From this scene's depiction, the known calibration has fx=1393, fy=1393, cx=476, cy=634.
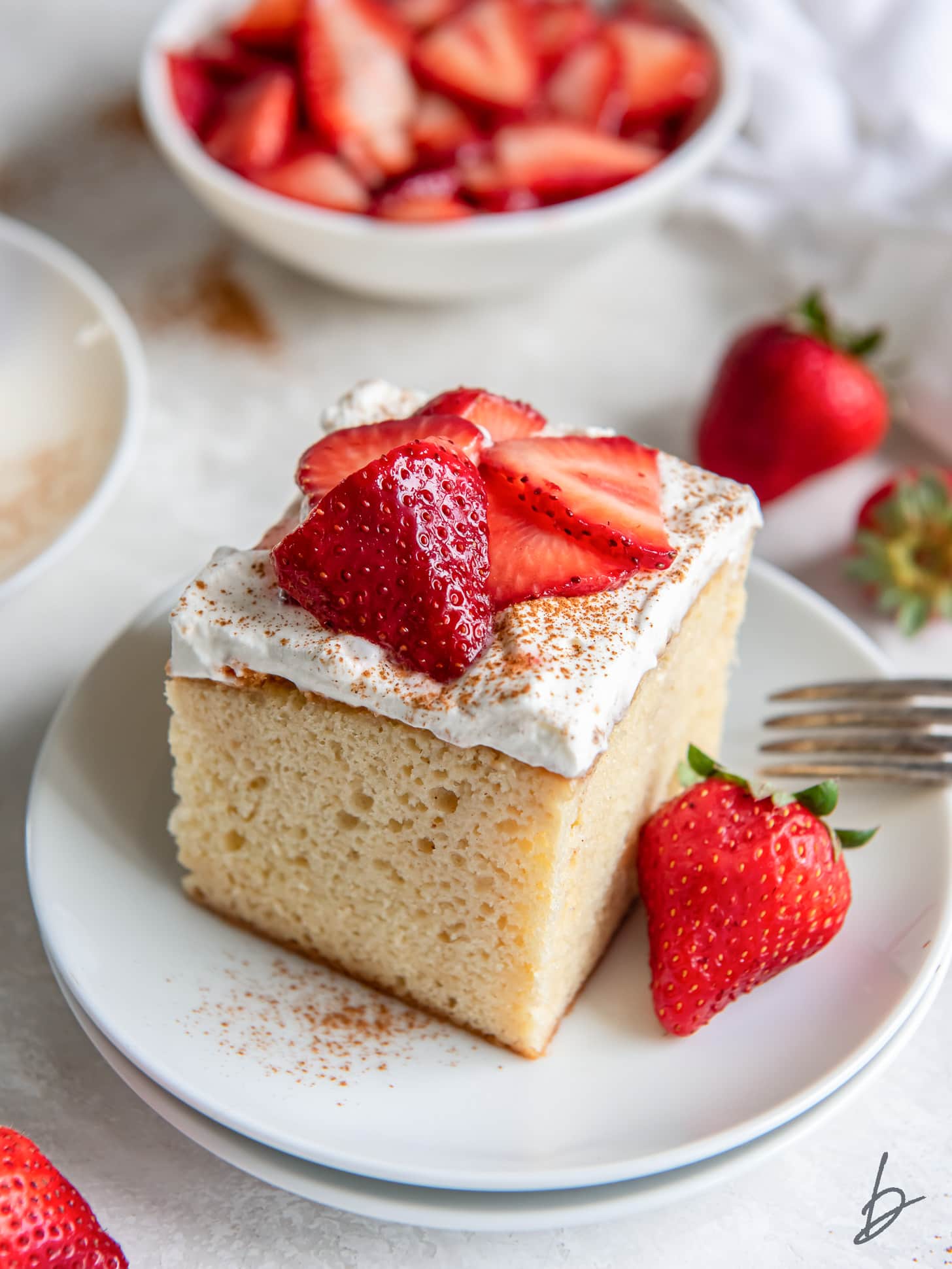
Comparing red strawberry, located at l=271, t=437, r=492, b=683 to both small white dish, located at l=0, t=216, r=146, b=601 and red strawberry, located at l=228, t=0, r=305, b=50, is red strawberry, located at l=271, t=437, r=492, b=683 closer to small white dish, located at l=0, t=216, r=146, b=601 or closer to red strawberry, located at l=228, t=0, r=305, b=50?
small white dish, located at l=0, t=216, r=146, b=601

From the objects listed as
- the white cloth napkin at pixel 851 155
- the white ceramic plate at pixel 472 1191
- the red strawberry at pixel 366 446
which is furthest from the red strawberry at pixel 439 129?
the white ceramic plate at pixel 472 1191

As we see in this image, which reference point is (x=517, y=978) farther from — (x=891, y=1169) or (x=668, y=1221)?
(x=891, y=1169)

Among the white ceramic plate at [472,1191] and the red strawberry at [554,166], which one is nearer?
the white ceramic plate at [472,1191]

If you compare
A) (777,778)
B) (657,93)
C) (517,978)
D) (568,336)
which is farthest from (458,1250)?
(657,93)

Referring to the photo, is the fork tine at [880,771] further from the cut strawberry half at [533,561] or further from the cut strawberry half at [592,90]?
the cut strawberry half at [592,90]

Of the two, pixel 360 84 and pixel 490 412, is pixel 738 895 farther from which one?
pixel 360 84

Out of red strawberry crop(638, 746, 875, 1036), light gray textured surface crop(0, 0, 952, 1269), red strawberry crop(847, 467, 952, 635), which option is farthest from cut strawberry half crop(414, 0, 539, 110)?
red strawberry crop(638, 746, 875, 1036)
